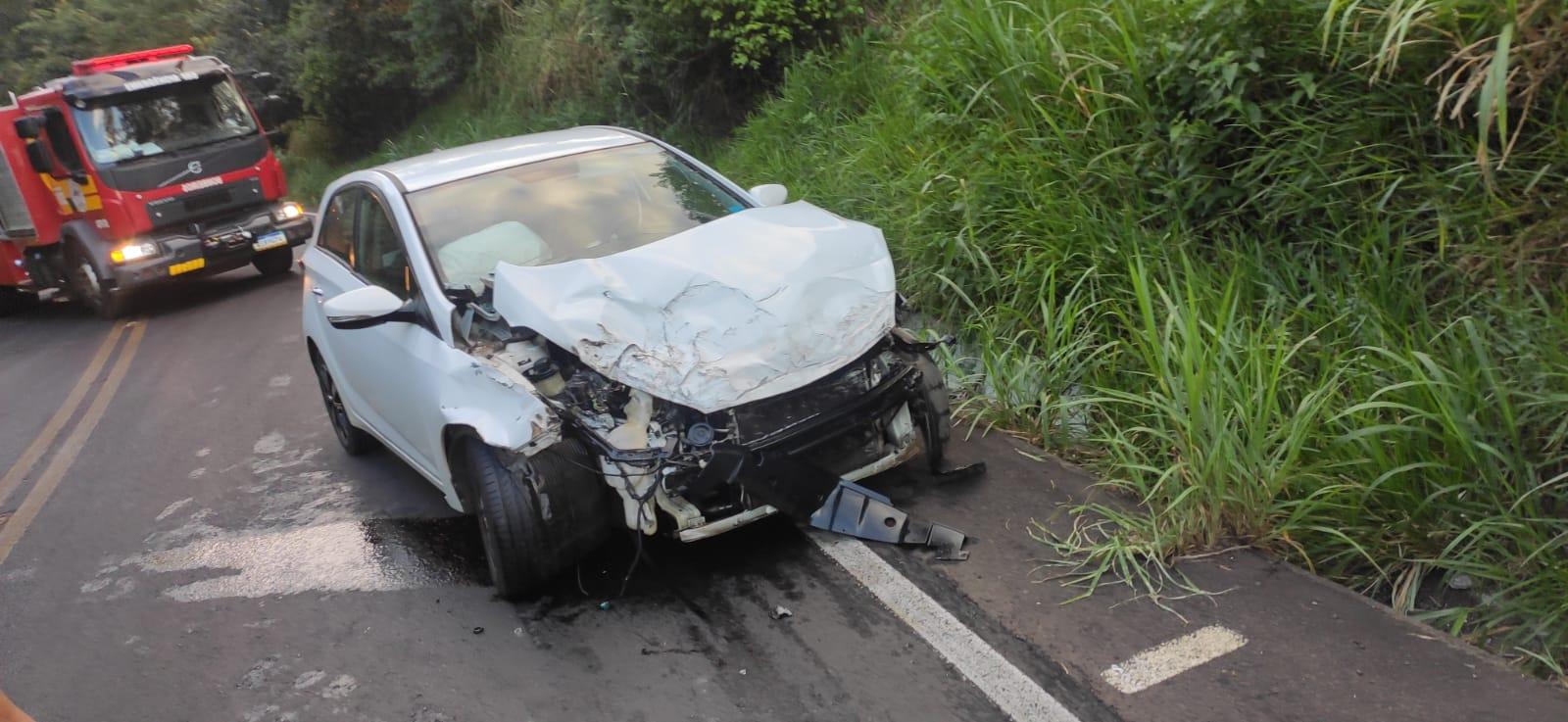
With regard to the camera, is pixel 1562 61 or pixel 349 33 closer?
pixel 1562 61

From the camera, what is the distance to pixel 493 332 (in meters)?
4.57

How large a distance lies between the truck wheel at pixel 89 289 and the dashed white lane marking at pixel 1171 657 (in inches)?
484

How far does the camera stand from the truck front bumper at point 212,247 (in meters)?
12.0

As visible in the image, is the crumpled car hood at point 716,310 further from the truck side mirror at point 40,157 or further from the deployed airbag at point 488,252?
the truck side mirror at point 40,157

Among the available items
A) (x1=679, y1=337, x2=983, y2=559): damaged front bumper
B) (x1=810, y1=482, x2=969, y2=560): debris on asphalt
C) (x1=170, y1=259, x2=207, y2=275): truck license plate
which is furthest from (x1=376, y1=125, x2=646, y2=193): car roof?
(x1=170, y1=259, x2=207, y2=275): truck license plate

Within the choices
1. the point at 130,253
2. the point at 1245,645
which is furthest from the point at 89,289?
the point at 1245,645

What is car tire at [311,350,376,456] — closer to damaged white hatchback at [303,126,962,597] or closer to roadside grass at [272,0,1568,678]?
damaged white hatchback at [303,126,962,597]

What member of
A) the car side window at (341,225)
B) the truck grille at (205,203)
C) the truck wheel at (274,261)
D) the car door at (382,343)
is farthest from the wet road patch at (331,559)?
the truck wheel at (274,261)

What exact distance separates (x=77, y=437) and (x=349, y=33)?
14.3 meters

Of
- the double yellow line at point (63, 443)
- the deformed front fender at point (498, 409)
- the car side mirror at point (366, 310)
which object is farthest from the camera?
the double yellow line at point (63, 443)

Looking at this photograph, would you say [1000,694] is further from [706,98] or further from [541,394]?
[706,98]


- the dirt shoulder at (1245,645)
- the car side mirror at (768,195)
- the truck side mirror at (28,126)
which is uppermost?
the truck side mirror at (28,126)

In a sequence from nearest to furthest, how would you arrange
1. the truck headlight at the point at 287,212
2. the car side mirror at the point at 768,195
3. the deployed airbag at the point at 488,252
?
the deployed airbag at the point at 488,252 → the car side mirror at the point at 768,195 → the truck headlight at the point at 287,212

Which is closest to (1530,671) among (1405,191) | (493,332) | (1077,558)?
(1077,558)
